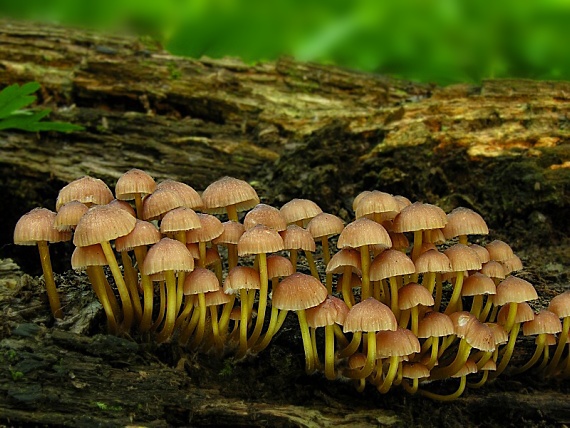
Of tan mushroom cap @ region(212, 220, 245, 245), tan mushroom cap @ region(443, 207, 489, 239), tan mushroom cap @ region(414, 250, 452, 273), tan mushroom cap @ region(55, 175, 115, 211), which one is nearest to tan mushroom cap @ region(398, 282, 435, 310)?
tan mushroom cap @ region(414, 250, 452, 273)

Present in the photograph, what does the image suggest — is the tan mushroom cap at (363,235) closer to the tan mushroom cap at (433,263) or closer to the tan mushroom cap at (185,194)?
the tan mushroom cap at (433,263)

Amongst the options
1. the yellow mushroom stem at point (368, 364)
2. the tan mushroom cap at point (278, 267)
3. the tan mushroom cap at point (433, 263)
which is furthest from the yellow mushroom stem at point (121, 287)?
the tan mushroom cap at point (433, 263)

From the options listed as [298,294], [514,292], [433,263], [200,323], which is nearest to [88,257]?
[200,323]

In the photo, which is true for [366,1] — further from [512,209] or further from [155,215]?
[512,209]

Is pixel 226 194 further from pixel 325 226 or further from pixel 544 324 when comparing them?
pixel 544 324

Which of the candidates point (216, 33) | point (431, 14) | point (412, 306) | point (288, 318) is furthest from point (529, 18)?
point (288, 318)

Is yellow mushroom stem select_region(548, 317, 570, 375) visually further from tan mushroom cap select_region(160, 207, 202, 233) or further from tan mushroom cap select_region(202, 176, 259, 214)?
tan mushroom cap select_region(160, 207, 202, 233)

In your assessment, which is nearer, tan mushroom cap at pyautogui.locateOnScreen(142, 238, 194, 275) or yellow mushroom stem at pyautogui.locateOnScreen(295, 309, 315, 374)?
tan mushroom cap at pyautogui.locateOnScreen(142, 238, 194, 275)

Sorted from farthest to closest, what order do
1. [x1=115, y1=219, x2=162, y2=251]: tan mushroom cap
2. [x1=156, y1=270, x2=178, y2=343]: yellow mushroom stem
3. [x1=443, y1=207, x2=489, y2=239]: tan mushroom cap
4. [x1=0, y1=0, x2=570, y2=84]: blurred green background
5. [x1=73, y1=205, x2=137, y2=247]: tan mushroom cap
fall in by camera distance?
[x1=443, y1=207, x2=489, y2=239]: tan mushroom cap → [x1=156, y1=270, x2=178, y2=343]: yellow mushroom stem → [x1=115, y1=219, x2=162, y2=251]: tan mushroom cap → [x1=73, y1=205, x2=137, y2=247]: tan mushroom cap → [x1=0, y1=0, x2=570, y2=84]: blurred green background
